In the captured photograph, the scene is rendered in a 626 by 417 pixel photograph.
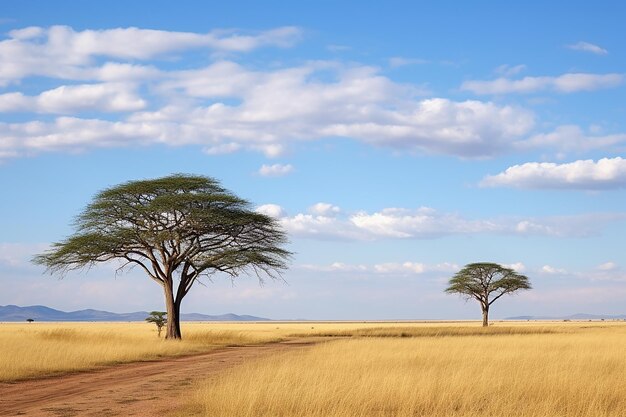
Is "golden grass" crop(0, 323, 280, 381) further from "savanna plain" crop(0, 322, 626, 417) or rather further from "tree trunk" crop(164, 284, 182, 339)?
"tree trunk" crop(164, 284, 182, 339)

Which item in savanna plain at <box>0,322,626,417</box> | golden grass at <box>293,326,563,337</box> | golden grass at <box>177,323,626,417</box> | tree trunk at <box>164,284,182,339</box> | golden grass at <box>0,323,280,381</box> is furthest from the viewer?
golden grass at <box>293,326,563,337</box>

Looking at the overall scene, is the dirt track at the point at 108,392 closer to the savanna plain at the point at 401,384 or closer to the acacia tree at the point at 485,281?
the savanna plain at the point at 401,384

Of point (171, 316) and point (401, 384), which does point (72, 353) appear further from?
point (171, 316)

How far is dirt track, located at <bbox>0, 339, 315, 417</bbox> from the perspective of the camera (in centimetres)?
1498

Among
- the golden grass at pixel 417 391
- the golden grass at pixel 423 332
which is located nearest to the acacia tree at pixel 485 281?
the golden grass at pixel 423 332

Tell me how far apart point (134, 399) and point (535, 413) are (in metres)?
8.70

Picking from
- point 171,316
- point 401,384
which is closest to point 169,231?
point 171,316

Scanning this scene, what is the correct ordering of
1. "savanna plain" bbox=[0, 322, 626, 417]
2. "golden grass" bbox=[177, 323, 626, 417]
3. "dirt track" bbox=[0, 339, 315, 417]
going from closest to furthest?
"golden grass" bbox=[177, 323, 626, 417] → "savanna plain" bbox=[0, 322, 626, 417] → "dirt track" bbox=[0, 339, 315, 417]

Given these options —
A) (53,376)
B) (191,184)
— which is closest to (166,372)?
(53,376)

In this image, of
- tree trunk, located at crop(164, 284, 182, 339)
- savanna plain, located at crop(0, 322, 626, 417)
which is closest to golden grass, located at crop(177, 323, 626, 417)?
savanna plain, located at crop(0, 322, 626, 417)

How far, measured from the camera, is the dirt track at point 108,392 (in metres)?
15.0

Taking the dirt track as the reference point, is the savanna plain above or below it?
above

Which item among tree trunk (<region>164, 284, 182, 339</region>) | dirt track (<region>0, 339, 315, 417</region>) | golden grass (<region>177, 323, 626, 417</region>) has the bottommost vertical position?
dirt track (<region>0, 339, 315, 417</region>)

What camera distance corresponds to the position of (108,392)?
18.2 m
